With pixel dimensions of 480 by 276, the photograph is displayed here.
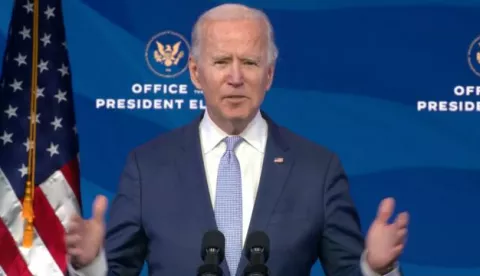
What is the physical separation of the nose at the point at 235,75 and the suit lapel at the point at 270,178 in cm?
22

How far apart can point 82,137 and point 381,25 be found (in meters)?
1.22

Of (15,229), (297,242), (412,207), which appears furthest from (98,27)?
(297,242)

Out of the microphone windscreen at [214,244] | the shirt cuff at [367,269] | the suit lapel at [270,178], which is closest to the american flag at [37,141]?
the suit lapel at [270,178]

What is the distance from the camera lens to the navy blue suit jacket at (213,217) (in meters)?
2.22

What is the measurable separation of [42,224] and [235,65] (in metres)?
1.59

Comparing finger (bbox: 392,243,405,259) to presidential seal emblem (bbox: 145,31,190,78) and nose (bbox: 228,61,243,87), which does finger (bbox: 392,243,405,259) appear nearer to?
nose (bbox: 228,61,243,87)

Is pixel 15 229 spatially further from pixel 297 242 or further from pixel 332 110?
pixel 297 242

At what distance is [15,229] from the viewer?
139 inches

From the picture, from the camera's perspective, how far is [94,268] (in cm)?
203

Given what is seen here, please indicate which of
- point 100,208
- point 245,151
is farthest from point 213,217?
point 100,208

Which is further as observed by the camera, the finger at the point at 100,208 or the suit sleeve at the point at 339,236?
the suit sleeve at the point at 339,236

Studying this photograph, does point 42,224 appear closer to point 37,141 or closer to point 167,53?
point 37,141

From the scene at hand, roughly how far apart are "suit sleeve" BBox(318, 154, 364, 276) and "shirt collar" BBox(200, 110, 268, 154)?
204 mm

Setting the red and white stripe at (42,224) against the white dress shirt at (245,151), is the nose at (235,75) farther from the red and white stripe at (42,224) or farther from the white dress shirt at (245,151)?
the red and white stripe at (42,224)
